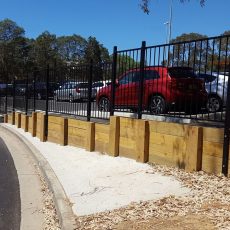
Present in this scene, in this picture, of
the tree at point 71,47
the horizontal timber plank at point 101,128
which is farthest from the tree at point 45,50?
the horizontal timber plank at point 101,128

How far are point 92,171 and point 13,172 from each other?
7.48ft

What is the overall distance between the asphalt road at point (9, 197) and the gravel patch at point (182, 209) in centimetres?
113

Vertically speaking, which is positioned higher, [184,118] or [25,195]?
[184,118]

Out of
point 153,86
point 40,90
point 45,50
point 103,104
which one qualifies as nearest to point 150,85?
point 153,86

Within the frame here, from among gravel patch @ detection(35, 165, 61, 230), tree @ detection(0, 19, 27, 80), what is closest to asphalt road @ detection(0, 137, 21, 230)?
gravel patch @ detection(35, 165, 61, 230)

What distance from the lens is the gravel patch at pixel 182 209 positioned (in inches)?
223

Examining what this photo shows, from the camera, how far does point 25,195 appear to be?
823 cm

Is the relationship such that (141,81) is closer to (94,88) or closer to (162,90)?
(162,90)

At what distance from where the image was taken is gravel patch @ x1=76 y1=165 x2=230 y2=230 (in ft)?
18.6

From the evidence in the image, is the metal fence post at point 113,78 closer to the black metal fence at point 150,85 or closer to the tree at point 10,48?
the black metal fence at point 150,85

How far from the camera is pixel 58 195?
7.45 m

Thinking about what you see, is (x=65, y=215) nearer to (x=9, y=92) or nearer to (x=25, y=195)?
(x=25, y=195)

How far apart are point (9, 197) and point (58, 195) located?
3.62 ft

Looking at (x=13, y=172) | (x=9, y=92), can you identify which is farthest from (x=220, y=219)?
(x=9, y=92)
